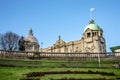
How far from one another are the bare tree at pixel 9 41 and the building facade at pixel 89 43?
53.8 feet

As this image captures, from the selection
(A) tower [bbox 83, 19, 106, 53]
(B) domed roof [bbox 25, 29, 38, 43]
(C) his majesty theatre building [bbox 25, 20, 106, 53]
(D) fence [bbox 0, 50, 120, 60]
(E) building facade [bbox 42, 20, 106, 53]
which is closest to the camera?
(D) fence [bbox 0, 50, 120, 60]

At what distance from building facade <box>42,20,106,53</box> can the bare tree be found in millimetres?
16389

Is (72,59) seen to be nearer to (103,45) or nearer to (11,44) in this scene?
(103,45)

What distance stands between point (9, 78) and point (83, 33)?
63063mm

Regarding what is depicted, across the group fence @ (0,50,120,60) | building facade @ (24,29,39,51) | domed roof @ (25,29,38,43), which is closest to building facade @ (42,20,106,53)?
building facade @ (24,29,39,51)

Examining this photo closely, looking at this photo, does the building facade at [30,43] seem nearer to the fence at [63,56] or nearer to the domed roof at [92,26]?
the domed roof at [92,26]

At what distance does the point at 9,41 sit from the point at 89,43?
91.3 feet

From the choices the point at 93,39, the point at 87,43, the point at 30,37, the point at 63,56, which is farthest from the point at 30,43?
the point at 63,56

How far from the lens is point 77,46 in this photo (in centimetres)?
8788

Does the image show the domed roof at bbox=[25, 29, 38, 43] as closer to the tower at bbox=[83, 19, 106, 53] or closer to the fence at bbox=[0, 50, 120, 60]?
the tower at bbox=[83, 19, 106, 53]

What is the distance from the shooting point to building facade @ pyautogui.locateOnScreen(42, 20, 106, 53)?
266ft

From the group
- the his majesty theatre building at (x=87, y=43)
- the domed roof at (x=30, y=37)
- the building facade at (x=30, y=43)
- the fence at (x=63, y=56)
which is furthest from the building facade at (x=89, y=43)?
the fence at (x=63, y=56)

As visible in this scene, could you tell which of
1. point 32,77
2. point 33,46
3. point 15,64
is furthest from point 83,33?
point 32,77

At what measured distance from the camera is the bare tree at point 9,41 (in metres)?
84.2
